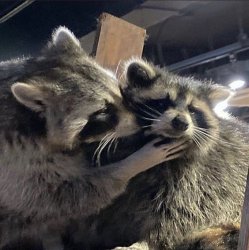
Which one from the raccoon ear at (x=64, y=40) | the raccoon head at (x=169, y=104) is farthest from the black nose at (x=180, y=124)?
the raccoon ear at (x=64, y=40)

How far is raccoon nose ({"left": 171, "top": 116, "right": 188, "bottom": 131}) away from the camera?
1814 mm

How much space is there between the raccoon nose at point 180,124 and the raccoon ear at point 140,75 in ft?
0.70

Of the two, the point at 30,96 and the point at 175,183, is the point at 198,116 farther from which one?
the point at 30,96

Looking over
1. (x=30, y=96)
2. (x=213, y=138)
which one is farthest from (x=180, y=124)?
(x=30, y=96)

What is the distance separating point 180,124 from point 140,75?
0.88 ft

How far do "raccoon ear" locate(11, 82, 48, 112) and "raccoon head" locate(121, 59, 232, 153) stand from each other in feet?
0.90

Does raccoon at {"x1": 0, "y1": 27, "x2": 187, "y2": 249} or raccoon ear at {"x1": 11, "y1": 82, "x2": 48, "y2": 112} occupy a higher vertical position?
raccoon ear at {"x1": 11, "y1": 82, "x2": 48, "y2": 112}

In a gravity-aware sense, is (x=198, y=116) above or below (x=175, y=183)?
above

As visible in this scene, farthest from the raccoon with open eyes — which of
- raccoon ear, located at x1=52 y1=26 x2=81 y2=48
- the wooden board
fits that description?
the wooden board

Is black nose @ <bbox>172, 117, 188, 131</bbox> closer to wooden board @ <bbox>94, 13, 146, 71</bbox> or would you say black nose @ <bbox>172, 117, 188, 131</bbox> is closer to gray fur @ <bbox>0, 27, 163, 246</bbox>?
gray fur @ <bbox>0, 27, 163, 246</bbox>

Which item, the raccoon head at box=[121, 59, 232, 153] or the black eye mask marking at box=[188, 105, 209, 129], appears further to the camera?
the black eye mask marking at box=[188, 105, 209, 129]

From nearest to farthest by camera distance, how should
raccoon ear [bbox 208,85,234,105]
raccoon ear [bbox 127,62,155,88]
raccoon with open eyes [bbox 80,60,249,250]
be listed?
1. raccoon with open eyes [bbox 80,60,249,250]
2. raccoon ear [bbox 127,62,155,88]
3. raccoon ear [bbox 208,85,234,105]

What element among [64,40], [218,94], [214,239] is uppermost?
[64,40]

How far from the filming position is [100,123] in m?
1.91
